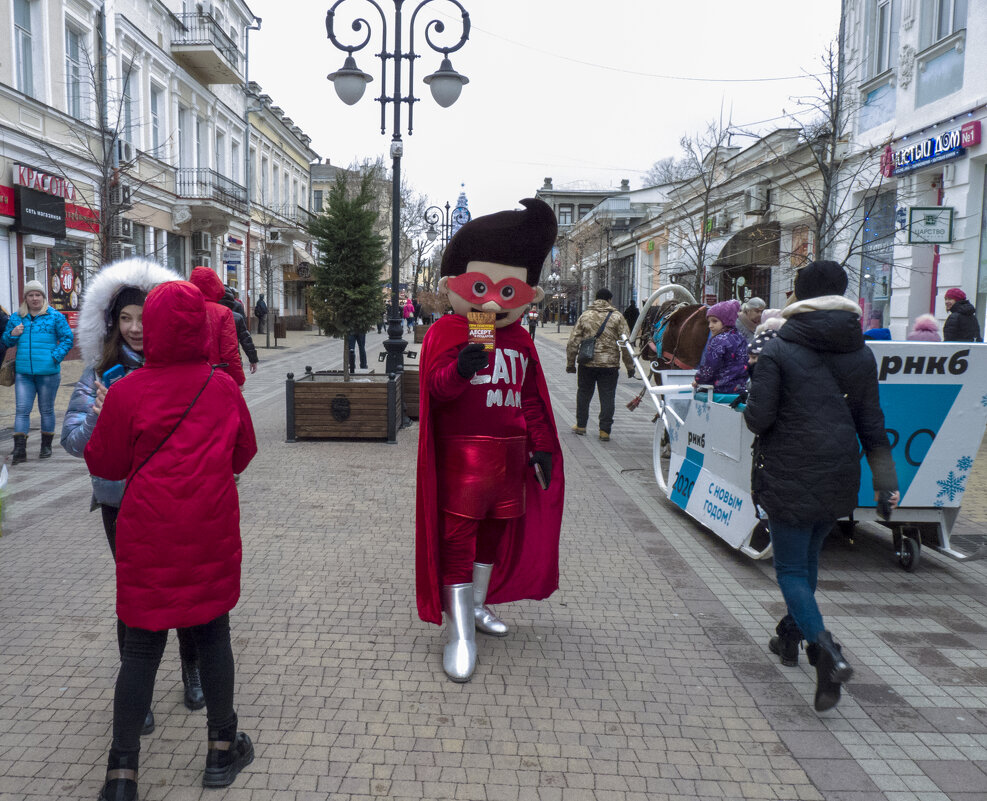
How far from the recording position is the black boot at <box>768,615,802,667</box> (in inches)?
153

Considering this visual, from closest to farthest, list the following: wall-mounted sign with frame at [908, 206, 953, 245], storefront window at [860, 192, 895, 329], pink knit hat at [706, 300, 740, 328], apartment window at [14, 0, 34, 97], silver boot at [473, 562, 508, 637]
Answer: silver boot at [473, 562, 508, 637], pink knit hat at [706, 300, 740, 328], wall-mounted sign with frame at [908, 206, 953, 245], storefront window at [860, 192, 895, 329], apartment window at [14, 0, 34, 97]

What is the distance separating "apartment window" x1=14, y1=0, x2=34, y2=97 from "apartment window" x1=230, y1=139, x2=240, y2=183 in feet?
54.3

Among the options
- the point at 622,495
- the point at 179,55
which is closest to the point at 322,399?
the point at 622,495

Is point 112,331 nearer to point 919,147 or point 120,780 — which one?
point 120,780

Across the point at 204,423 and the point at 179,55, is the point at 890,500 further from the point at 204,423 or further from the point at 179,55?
the point at 179,55

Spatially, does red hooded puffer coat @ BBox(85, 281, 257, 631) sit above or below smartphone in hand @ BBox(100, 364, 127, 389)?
below

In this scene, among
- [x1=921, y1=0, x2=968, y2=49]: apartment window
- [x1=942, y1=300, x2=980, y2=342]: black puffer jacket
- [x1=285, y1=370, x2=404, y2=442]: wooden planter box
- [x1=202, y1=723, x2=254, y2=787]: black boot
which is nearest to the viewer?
[x1=202, y1=723, x2=254, y2=787]: black boot

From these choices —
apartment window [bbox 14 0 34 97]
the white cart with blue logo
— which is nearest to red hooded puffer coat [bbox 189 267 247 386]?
the white cart with blue logo

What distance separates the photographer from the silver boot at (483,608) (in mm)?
4039

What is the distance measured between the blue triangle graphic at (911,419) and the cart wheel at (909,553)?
1.41 feet

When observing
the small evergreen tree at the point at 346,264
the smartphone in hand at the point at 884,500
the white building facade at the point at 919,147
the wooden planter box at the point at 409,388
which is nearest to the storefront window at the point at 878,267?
the white building facade at the point at 919,147

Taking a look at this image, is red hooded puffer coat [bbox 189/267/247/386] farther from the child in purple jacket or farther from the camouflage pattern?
the camouflage pattern

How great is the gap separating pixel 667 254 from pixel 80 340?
30553 millimetres

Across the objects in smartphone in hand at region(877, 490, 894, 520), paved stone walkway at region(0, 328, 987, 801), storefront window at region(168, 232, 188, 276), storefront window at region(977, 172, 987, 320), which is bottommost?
paved stone walkway at region(0, 328, 987, 801)
